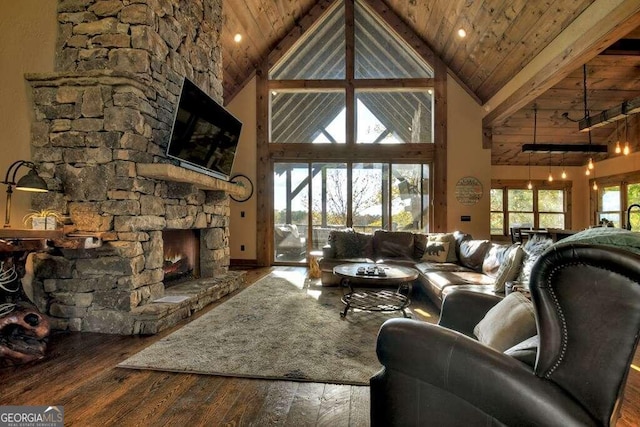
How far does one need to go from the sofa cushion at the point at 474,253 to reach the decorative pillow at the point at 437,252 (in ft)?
0.73

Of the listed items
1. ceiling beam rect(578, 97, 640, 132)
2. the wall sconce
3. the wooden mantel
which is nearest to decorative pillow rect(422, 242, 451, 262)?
ceiling beam rect(578, 97, 640, 132)

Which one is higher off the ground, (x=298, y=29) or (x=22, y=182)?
(x=298, y=29)

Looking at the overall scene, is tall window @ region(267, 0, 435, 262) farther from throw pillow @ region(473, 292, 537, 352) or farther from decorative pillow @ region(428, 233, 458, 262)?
throw pillow @ region(473, 292, 537, 352)

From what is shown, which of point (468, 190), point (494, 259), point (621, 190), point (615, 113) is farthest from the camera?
point (621, 190)

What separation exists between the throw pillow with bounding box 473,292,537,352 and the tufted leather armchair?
278mm

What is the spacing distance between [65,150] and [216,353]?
2372 millimetres

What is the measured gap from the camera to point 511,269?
286 cm

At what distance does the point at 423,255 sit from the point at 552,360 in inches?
160

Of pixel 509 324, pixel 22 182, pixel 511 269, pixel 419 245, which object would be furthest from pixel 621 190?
pixel 22 182

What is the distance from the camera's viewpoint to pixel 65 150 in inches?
121

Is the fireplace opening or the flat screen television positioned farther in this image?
the fireplace opening

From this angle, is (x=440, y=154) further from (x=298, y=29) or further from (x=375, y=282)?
(x=375, y=282)

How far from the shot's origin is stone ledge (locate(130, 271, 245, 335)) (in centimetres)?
298

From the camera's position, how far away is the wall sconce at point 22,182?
8.48 ft
